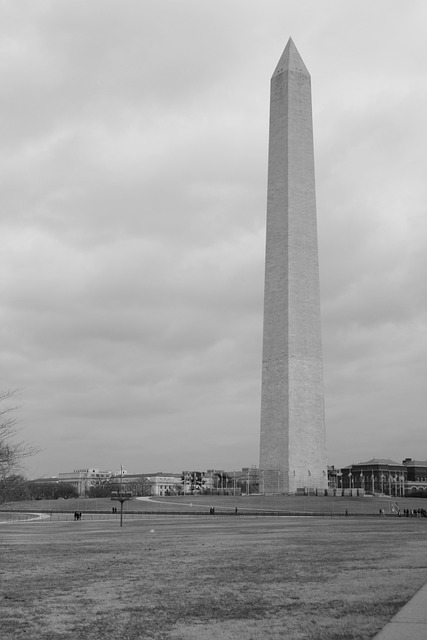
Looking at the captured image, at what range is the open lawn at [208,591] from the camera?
8945mm

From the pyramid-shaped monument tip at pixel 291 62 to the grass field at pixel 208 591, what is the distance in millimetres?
67358

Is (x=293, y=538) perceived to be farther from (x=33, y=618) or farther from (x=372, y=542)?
(x=33, y=618)

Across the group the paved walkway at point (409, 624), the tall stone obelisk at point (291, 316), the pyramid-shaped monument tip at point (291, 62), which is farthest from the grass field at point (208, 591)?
the pyramid-shaped monument tip at point (291, 62)

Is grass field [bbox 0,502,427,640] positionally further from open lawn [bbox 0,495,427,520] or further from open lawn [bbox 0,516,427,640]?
open lawn [bbox 0,495,427,520]

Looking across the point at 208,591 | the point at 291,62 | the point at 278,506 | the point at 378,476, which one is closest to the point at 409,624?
the point at 208,591

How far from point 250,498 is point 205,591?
6026 cm

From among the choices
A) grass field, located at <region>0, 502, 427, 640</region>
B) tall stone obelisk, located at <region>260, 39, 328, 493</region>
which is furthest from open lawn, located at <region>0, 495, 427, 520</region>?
grass field, located at <region>0, 502, 427, 640</region>

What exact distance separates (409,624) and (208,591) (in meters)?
4.15

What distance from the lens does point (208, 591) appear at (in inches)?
468

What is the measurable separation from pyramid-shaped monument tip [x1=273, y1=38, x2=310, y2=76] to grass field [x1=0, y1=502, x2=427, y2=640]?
67.4 m

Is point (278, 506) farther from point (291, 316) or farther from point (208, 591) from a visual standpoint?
point (208, 591)

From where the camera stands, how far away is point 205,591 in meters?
11.9

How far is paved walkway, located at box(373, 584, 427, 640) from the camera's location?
778 cm

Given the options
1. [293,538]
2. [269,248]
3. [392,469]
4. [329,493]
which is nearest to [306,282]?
[269,248]
